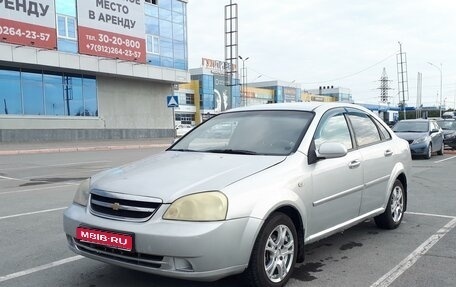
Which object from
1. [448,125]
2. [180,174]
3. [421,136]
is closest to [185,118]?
[448,125]

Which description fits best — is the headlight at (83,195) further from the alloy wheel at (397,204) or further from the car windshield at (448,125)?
the car windshield at (448,125)

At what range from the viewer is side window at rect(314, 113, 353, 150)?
4770mm

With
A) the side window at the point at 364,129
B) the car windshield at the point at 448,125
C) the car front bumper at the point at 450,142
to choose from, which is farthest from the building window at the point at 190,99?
the side window at the point at 364,129

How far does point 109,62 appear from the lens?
31.9m

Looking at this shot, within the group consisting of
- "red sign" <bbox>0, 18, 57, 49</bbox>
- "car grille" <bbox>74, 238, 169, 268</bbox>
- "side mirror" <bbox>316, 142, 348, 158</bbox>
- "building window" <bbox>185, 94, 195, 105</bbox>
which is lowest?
"car grille" <bbox>74, 238, 169, 268</bbox>

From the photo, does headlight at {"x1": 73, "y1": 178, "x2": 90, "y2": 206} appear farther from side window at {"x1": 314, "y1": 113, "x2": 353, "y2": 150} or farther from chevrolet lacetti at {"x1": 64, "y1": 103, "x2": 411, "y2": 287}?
side window at {"x1": 314, "y1": 113, "x2": 353, "y2": 150}

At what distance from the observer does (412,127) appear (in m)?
18.1

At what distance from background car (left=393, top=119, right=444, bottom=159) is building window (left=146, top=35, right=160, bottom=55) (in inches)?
922

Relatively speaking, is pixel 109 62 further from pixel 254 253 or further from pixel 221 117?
pixel 254 253

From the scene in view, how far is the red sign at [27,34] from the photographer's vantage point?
26.0 m

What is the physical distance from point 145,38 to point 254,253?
109ft

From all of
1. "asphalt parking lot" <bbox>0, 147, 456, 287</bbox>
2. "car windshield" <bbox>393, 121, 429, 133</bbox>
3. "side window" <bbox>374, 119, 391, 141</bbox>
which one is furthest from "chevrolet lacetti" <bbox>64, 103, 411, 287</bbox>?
"car windshield" <bbox>393, 121, 429, 133</bbox>

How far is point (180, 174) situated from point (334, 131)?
2.02 metres

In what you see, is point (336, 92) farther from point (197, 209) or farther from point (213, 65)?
point (197, 209)
